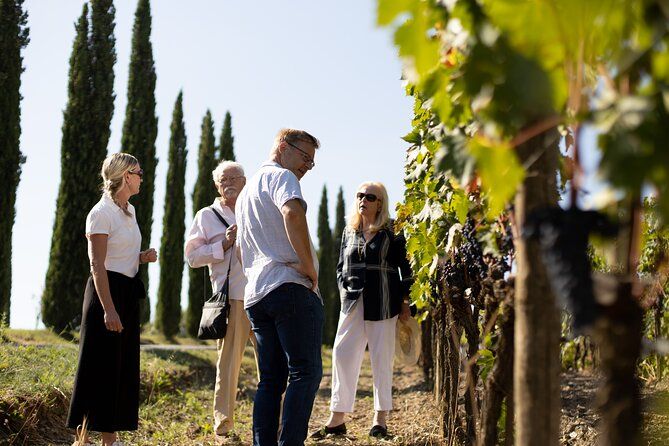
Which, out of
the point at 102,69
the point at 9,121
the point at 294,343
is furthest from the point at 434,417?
the point at 102,69

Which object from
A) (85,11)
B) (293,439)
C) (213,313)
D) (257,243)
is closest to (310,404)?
(293,439)

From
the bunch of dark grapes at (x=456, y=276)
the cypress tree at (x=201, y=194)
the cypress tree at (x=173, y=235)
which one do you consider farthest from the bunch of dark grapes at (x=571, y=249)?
the cypress tree at (x=173, y=235)

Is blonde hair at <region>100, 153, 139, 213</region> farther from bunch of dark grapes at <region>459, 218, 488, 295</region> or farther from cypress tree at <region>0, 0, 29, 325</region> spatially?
cypress tree at <region>0, 0, 29, 325</region>

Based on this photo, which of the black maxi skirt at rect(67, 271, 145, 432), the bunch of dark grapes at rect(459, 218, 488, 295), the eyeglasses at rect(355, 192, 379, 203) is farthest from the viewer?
the eyeglasses at rect(355, 192, 379, 203)

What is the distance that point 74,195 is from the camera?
1656 cm

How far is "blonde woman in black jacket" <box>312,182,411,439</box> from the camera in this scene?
18.6 feet

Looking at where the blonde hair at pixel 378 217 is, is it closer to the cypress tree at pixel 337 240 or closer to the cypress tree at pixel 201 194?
the cypress tree at pixel 201 194

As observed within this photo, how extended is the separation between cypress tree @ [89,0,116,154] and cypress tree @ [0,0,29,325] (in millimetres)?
2267

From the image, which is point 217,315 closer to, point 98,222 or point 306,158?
point 98,222

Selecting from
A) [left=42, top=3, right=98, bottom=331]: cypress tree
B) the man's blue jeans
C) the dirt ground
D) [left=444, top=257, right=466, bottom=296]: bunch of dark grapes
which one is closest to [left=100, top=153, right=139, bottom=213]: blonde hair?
the man's blue jeans

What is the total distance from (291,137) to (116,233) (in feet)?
3.97

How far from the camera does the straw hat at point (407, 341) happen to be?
5971mm

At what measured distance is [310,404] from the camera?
12.7 ft

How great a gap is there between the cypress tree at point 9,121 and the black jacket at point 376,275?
1048 cm
